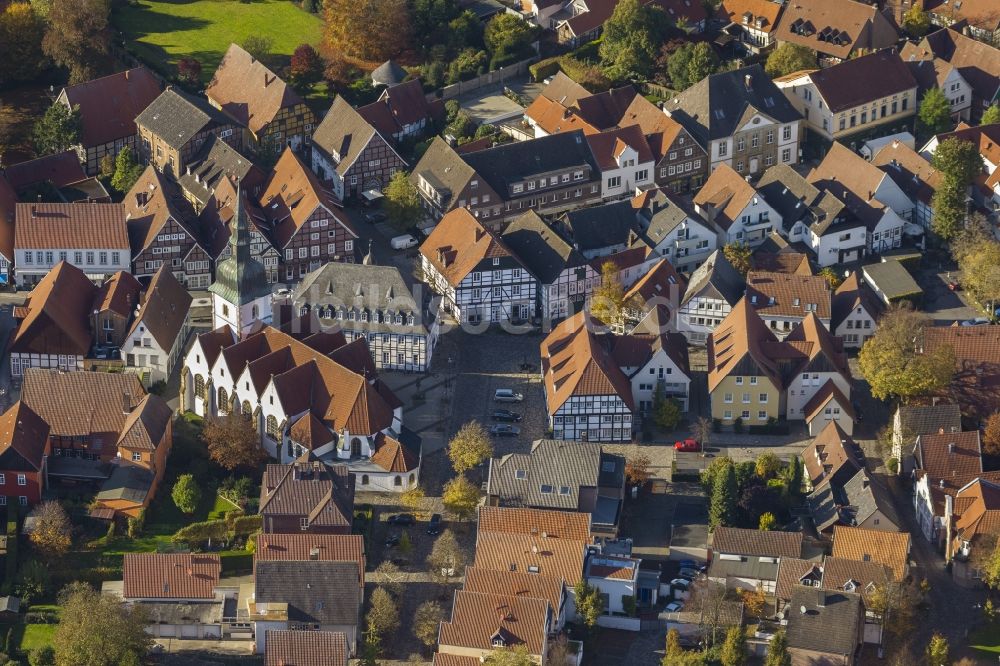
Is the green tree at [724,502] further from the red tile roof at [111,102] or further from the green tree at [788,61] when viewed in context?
the red tile roof at [111,102]

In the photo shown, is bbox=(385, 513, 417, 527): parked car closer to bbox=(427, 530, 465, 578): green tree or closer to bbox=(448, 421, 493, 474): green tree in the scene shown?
bbox=(427, 530, 465, 578): green tree

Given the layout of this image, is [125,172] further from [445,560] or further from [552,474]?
[445,560]

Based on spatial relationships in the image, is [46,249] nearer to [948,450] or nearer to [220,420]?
[220,420]

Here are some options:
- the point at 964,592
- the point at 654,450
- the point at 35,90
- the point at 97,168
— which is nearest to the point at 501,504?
the point at 654,450

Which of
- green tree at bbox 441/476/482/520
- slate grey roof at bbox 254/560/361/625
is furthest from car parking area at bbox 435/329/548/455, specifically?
slate grey roof at bbox 254/560/361/625

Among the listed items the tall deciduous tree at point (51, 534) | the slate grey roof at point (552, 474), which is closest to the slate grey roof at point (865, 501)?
the slate grey roof at point (552, 474)

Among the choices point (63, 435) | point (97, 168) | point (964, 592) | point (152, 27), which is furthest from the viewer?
point (152, 27)

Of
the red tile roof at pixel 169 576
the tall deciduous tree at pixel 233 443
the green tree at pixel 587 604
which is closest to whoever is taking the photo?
the green tree at pixel 587 604
